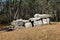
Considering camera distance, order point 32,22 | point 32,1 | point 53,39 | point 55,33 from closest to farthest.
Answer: point 53,39
point 55,33
point 32,22
point 32,1

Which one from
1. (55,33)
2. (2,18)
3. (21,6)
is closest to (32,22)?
(55,33)

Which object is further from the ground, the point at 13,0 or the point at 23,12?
the point at 13,0

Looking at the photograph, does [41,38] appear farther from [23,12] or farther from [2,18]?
[23,12]

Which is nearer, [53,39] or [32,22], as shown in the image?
[53,39]

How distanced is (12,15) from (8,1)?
9.33 ft

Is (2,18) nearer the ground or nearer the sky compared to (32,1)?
nearer the ground

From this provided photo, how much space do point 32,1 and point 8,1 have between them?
4.25m

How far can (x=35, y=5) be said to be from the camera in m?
27.5

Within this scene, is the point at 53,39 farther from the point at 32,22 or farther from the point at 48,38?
the point at 32,22

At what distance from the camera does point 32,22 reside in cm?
1498

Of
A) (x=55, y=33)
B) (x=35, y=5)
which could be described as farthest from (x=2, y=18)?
(x=55, y=33)

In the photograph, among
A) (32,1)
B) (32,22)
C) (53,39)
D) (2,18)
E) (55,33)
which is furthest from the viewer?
(32,1)

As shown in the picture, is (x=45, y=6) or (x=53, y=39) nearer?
(x=53, y=39)

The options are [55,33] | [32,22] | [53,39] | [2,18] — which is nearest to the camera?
[53,39]
